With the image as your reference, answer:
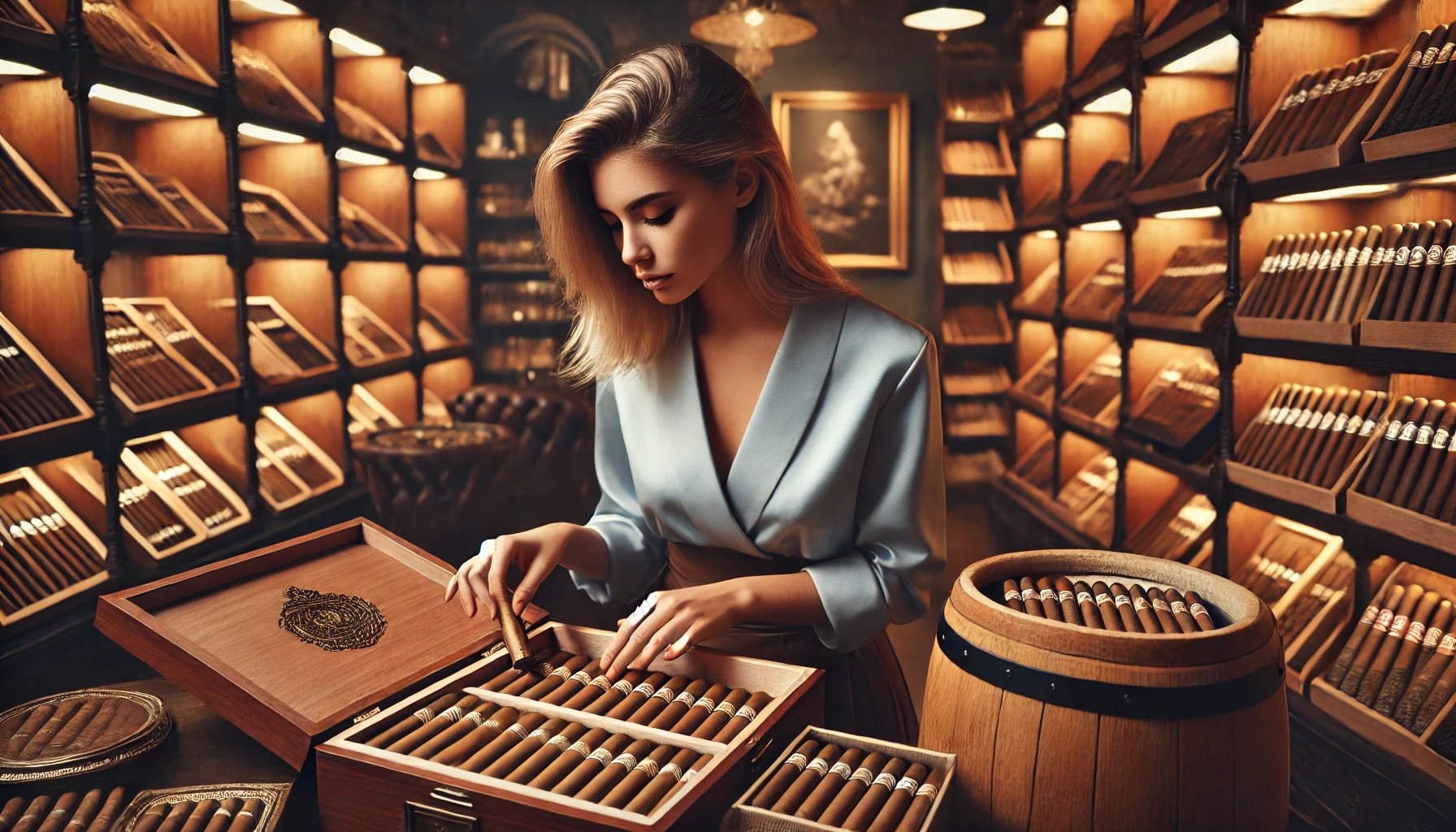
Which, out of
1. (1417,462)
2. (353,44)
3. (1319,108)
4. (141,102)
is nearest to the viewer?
(1417,462)

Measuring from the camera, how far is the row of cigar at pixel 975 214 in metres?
6.25

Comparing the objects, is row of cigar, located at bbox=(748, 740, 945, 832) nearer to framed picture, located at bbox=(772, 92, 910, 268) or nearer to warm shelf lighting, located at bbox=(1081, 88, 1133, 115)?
warm shelf lighting, located at bbox=(1081, 88, 1133, 115)

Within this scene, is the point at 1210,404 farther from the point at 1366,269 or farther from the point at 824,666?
the point at 824,666

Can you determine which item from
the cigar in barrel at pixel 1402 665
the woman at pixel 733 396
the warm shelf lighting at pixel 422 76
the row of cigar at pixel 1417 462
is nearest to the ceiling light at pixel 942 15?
Answer: the row of cigar at pixel 1417 462

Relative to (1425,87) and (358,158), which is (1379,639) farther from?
(358,158)

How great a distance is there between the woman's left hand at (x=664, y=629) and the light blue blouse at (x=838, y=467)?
21 centimetres

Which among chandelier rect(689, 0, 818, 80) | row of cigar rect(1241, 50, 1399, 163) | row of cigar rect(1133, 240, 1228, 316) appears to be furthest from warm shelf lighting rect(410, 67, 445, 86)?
row of cigar rect(1241, 50, 1399, 163)

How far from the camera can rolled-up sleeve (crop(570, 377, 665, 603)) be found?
1454 millimetres

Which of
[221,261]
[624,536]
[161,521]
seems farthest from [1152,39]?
[161,521]

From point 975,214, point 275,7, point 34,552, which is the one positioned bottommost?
point 34,552

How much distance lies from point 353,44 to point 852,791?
5286mm

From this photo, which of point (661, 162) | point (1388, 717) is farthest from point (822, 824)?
point (1388, 717)

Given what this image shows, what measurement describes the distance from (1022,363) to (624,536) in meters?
5.40

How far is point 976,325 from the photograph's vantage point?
21.0 feet
